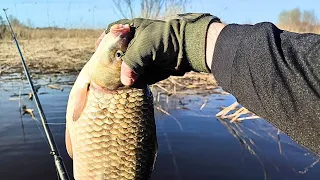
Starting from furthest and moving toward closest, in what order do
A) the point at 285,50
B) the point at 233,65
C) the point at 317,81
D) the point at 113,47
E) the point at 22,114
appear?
1. the point at 22,114
2. the point at 113,47
3. the point at 233,65
4. the point at 285,50
5. the point at 317,81

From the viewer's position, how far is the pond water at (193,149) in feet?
15.4

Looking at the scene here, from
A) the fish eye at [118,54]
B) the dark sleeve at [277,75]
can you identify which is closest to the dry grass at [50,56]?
the fish eye at [118,54]

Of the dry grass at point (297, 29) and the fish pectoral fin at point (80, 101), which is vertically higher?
the fish pectoral fin at point (80, 101)

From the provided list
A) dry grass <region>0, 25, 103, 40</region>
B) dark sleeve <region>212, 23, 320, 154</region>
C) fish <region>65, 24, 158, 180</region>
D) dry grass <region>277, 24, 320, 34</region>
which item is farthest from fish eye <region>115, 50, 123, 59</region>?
dry grass <region>0, 25, 103, 40</region>

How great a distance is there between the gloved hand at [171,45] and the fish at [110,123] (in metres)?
0.19

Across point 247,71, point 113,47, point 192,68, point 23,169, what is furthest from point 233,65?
point 23,169

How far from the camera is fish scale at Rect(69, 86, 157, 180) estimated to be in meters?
1.77

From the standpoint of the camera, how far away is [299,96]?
108 centimetres

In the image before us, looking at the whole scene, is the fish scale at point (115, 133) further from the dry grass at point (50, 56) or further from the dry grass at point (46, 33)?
the dry grass at point (46, 33)

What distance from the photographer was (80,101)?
184 centimetres

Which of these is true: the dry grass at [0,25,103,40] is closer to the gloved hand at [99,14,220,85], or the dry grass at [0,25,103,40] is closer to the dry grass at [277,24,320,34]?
the dry grass at [277,24,320,34]

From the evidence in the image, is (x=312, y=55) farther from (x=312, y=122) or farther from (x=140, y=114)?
(x=140, y=114)

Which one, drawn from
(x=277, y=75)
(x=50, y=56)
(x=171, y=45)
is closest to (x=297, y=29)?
(x=50, y=56)

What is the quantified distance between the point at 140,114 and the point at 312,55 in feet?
2.96
